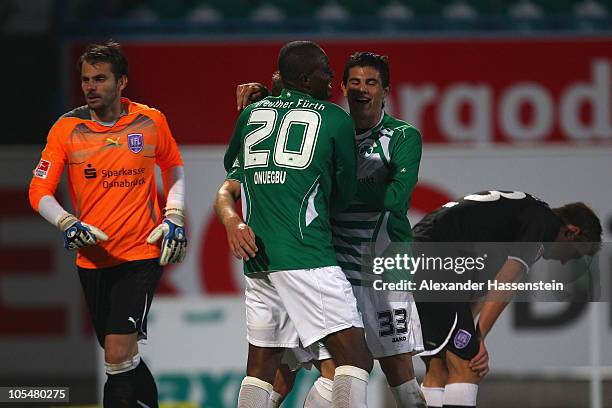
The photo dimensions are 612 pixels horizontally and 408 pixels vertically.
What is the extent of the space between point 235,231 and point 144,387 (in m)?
0.98

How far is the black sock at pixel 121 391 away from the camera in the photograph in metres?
5.14

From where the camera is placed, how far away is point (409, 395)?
208 inches

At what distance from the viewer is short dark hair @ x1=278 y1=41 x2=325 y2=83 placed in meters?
4.66

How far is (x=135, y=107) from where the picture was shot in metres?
5.38

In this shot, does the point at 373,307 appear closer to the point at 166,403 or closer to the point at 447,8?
the point at 166,403

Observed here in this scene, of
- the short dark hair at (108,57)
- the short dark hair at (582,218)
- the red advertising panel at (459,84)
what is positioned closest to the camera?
the short dark hair at (108,57)

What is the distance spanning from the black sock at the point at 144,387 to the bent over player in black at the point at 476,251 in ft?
4.67

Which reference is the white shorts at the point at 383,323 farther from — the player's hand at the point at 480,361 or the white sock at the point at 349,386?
the player's hand at the point at 480,361

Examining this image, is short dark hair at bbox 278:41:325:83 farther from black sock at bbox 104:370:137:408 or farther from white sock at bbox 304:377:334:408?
black sock at bbox 104:370:137:408

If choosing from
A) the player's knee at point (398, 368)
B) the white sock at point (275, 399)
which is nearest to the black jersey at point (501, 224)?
the player's knee at point (398, 368)

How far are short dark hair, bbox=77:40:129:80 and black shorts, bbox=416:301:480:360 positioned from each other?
75.9 inches

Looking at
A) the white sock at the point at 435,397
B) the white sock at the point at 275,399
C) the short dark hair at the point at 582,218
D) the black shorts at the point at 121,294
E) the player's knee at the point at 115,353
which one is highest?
the short dark hair at the point at 582,218

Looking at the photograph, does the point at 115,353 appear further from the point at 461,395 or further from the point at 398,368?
the point at 461,395

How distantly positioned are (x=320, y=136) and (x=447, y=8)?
5.17m
